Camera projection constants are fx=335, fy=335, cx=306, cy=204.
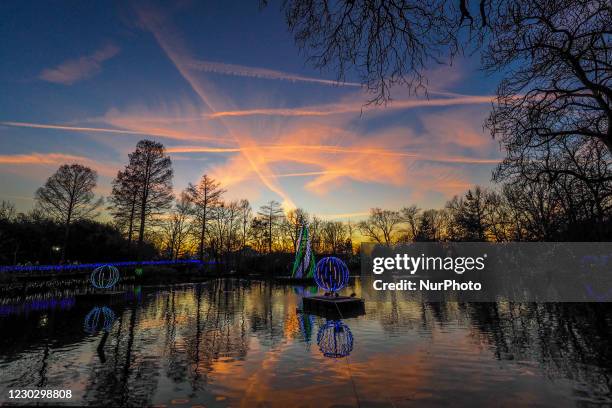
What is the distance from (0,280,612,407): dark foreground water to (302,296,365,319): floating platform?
1480 mm

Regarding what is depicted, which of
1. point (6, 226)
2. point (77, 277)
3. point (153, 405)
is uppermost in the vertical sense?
point (6, 226)

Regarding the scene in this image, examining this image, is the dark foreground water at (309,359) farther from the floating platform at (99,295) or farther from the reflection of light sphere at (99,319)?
the floating platform at (99,295)

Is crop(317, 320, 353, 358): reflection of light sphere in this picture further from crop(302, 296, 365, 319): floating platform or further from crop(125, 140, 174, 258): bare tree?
crop(125, 140, 174, 258): bare tree

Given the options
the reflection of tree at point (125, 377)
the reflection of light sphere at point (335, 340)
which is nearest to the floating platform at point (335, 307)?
the reflection of light sphere at point (335, 340)

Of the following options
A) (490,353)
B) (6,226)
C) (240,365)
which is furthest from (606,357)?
(6,226)

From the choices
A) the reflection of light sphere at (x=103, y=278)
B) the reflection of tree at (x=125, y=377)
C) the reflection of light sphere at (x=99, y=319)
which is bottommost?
the reflection of tree at (x=125, y=377)

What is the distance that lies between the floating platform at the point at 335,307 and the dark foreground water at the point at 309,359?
1.48 meters

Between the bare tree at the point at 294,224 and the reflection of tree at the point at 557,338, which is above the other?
the bare tree at the point at 294,224

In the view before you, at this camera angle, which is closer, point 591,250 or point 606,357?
point 606,357

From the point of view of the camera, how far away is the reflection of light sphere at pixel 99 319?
46.2 feet

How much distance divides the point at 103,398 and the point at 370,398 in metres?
5.52

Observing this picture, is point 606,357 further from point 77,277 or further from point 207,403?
point 77,277

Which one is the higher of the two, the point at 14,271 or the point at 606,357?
the point at 14,271

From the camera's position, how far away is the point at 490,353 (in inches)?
396
